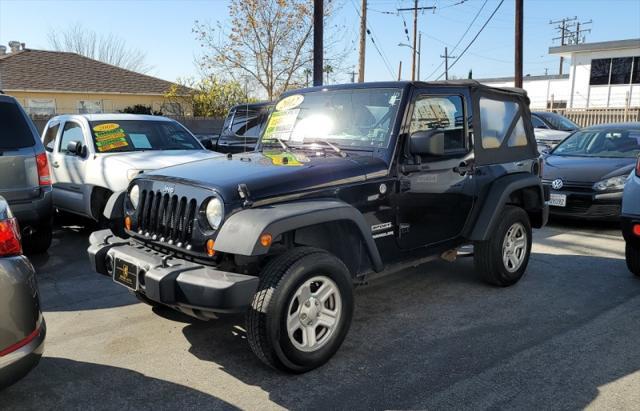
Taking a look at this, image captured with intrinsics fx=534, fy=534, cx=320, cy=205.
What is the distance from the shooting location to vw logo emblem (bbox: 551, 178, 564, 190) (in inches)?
318

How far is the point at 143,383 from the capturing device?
3.36 m

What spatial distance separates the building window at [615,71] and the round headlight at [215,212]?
31.3 m

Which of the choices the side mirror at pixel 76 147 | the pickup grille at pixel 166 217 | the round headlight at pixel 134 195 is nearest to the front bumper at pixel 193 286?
the pickup grille at pixel 166 217

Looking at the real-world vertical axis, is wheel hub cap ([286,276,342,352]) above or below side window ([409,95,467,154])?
below

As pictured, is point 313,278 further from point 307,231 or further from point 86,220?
point 86,220

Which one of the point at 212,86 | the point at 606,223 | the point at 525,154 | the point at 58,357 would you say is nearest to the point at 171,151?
the point at 58,357

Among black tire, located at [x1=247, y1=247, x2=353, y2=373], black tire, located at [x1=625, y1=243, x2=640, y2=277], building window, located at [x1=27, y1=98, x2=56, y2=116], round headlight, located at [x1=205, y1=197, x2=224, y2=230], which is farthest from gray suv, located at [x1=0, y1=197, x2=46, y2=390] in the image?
building window, located at [x1=27, y1=98, x2=56, y2=116]

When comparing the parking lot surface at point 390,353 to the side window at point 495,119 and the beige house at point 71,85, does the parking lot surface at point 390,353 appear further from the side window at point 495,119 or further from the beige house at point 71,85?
the beige house at point 71,85

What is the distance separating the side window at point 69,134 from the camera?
7.70m

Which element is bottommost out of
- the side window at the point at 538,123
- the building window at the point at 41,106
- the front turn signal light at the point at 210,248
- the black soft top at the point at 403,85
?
the front turn signal light at the point at 210,248

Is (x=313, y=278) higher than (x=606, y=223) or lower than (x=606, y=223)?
higher

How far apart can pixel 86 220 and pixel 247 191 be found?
5974 millimetres

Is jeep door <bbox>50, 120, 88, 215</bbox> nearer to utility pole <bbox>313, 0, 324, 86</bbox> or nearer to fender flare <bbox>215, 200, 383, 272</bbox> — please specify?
fender flare <bbox>215, 200, 383, 272</bbox>

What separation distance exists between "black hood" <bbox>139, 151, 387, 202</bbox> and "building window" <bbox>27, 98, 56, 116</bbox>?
26.8m
